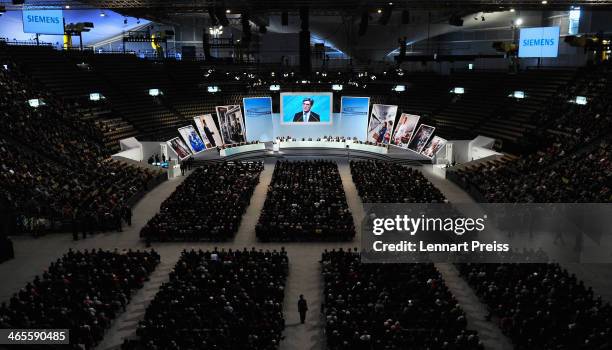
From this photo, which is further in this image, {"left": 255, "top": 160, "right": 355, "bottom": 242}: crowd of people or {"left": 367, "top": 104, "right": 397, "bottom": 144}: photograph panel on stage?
{"left": 367, "top": 104, "right": 397, "bottom": 144}: photograph panel on stage

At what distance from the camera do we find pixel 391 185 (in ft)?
92.8

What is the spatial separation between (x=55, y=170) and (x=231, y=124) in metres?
17.9

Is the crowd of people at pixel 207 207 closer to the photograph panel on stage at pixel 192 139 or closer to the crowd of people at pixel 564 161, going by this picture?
the photograph panel on stage at pixel 192 139

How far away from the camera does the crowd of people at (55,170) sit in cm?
2381

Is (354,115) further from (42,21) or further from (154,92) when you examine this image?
(42,21)

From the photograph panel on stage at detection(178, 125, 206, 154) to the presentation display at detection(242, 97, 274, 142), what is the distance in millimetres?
5354

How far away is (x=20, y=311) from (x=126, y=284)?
3.32 m

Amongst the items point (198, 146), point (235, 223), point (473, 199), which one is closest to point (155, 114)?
point (198, 146)

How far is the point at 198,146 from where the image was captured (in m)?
41.6

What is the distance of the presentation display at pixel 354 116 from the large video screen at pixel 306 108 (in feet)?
5.48

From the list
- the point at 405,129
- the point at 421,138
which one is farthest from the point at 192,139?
the point at 421,138

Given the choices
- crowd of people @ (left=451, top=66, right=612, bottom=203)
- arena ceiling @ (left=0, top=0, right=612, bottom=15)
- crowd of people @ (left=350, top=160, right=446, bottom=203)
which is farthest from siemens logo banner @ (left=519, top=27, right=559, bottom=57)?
crowd of people @ (left=350, top=160, right=446, bottom=203)

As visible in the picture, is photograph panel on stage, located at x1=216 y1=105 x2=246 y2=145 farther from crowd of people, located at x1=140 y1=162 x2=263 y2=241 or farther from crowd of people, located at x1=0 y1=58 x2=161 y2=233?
crowd of people, located at x1=0 y1=58 x2=161 y2=233

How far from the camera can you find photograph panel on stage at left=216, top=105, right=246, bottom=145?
43750mm
